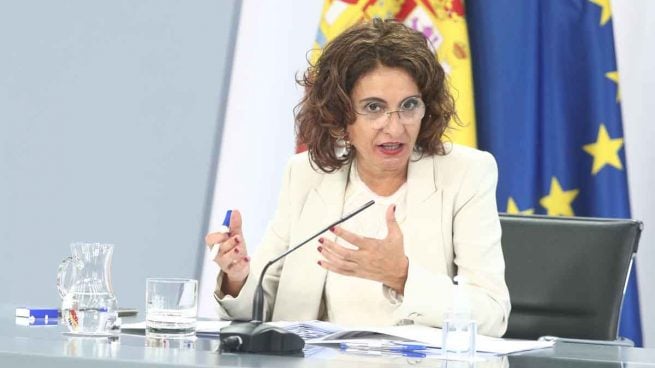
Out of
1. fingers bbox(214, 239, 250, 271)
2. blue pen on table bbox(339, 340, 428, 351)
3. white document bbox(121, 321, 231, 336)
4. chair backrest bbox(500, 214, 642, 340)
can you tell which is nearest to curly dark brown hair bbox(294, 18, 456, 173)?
A: chair backrest bbox(500, 214, 642, 340)

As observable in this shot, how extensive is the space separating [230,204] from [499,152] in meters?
1.07

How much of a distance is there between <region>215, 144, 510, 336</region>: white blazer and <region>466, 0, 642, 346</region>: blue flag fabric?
0.99 m

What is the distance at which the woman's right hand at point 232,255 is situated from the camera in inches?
85.9

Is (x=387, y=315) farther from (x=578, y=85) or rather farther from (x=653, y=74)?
(x=653, y=74)

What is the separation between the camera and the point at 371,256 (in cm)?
209

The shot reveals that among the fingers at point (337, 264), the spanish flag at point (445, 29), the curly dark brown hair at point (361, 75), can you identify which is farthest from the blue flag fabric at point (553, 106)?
the fingers at point (337, 264)

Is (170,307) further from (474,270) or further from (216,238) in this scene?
(474,270)

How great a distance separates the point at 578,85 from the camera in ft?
11.5

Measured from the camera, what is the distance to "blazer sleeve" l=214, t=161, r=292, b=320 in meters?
2.32

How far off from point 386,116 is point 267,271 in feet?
1.52

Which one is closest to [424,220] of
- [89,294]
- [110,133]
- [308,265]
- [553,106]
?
[308,265]

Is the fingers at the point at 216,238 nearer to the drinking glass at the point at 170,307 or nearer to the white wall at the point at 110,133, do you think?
the drinking glass at the point at 170,307

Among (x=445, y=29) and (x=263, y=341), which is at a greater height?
(x=445, y=29)

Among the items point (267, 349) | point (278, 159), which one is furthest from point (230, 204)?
point (267, 349)
